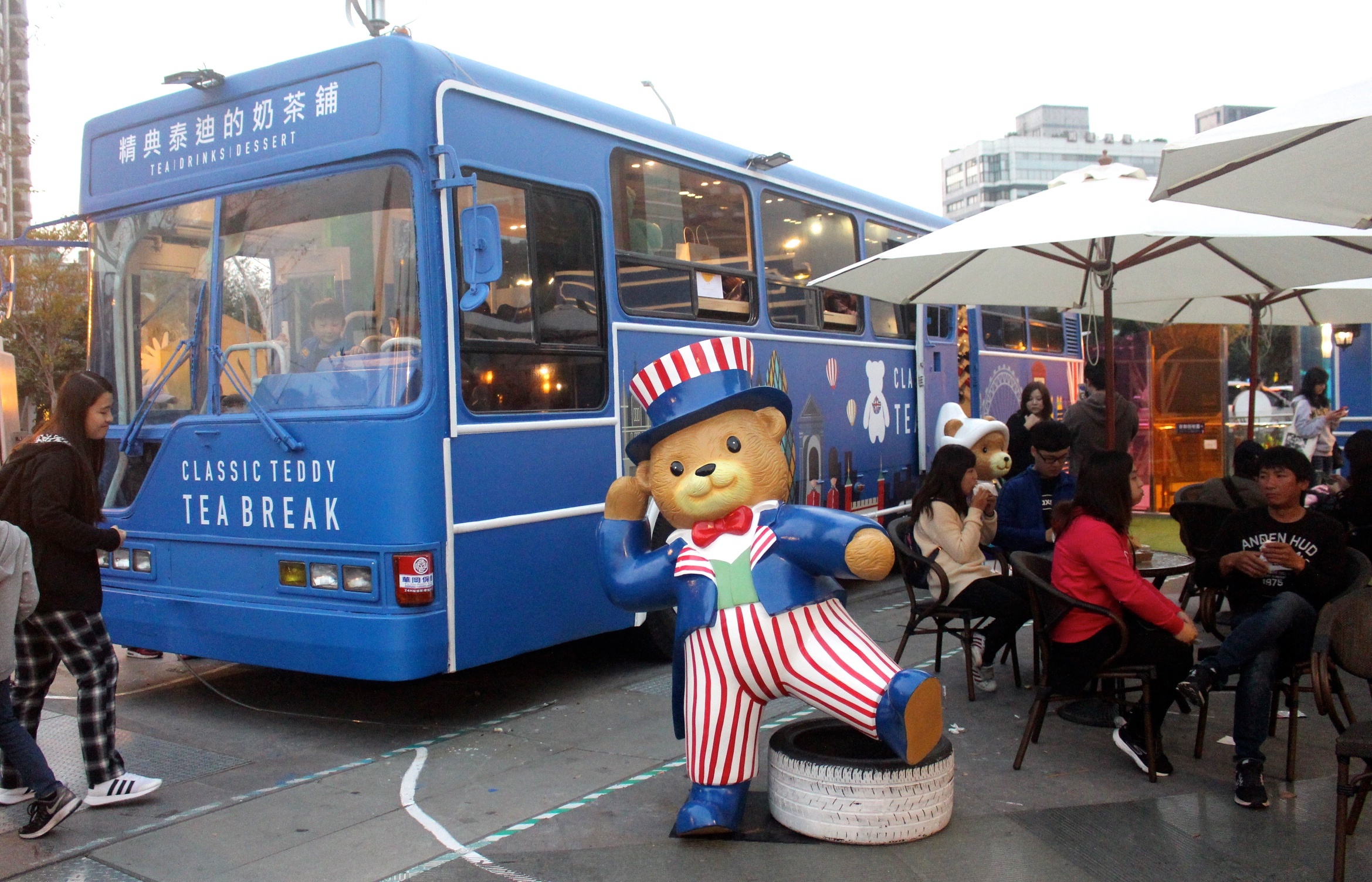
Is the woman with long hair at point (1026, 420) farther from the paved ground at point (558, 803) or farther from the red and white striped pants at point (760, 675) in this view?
the red and white striped pants at point (760, 675)

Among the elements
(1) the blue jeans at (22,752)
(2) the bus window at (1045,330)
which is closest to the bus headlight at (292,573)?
(1) the blue jeans at (22,752)

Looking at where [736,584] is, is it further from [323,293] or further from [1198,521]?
[1198,521]

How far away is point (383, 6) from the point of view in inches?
228

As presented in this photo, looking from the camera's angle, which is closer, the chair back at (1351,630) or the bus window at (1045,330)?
the chair back at (1351,630)

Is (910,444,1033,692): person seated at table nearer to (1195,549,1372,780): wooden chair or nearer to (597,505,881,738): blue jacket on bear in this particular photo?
(1195,549,1372,780): wooden chair

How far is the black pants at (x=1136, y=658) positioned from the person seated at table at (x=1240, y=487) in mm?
1754

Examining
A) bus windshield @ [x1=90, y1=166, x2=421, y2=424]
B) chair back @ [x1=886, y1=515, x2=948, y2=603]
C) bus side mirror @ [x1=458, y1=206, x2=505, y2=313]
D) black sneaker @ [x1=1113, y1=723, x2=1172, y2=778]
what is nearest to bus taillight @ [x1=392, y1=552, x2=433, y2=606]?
bus windshield @ [x1=90, y1=166, x2=421, y2=424]

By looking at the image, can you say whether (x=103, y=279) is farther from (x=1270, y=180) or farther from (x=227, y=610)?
(x=1270, y=180)

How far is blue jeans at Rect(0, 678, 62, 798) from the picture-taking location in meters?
4.16

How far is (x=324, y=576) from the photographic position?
529 cm

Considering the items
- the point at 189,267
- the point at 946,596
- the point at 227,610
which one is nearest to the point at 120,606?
the point at 227,610

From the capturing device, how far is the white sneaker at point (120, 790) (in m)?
4.61

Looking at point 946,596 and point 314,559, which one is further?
point 946,596

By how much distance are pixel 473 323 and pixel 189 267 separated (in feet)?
5.53
